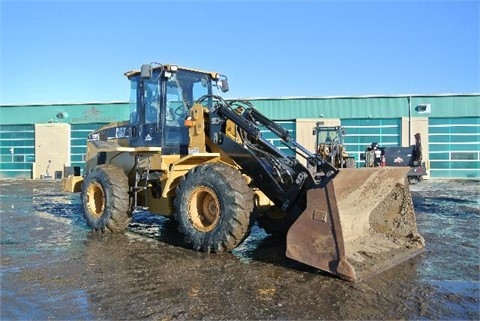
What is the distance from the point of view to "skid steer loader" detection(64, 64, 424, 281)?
225 inches

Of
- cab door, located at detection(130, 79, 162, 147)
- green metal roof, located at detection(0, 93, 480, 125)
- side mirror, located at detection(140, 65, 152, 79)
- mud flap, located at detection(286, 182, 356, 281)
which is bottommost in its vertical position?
mud flap, located at detection(286, 182, 356, 281)

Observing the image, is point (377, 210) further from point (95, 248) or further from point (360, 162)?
point (360, 162)

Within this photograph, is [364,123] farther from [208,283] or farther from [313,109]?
[208,283]

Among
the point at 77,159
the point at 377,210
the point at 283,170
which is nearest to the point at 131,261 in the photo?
the point at 283,170

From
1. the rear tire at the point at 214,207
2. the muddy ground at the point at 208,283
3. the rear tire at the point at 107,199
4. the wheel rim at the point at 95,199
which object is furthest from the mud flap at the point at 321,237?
the wheel rim at the point at 95,199

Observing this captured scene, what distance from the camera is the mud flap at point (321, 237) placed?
5.38m

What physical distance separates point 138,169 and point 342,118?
2421cm

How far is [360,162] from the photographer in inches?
1186

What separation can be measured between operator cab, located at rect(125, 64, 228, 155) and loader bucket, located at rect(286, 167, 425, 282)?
128 inches

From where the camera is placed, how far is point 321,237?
18.1 feet

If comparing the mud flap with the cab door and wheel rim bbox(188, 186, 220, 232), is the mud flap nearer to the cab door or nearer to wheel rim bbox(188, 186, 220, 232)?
wheel rim bbox(188, 186, 220, 232)

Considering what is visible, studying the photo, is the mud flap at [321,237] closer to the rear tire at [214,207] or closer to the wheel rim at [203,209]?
the rear tire at [214,207]

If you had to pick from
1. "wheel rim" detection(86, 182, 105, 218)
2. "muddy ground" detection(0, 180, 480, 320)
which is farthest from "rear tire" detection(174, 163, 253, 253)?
"wheel rim" detection(86, 182, 105, 218)

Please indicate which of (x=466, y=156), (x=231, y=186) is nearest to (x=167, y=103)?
(x=231, y=186)
